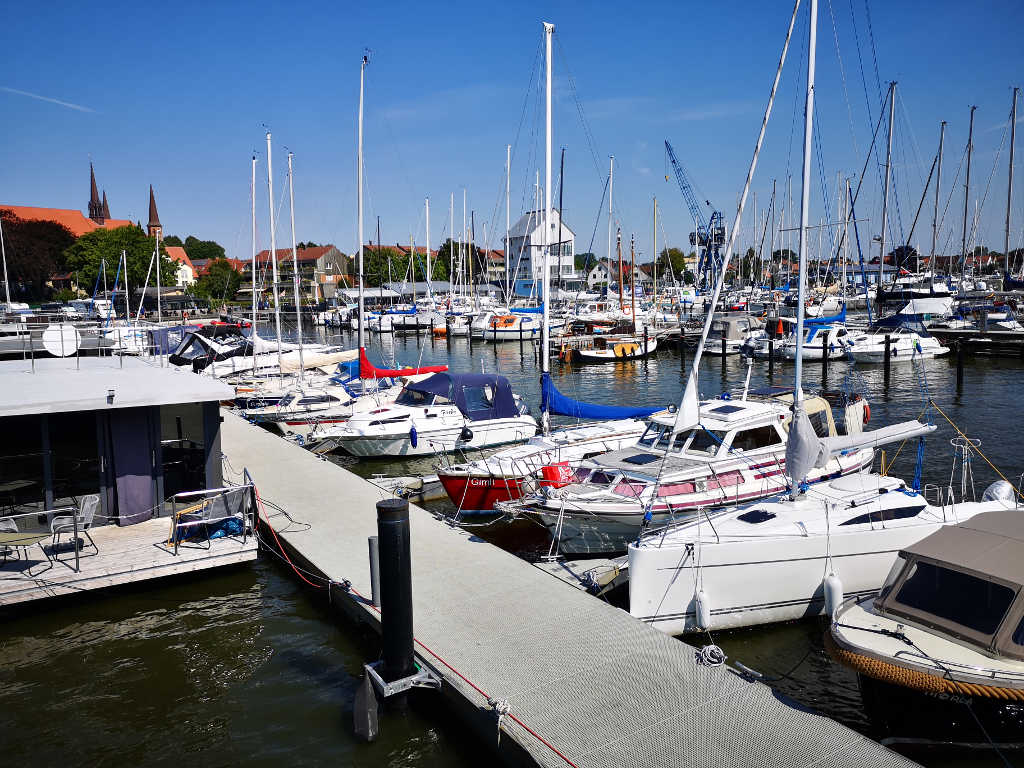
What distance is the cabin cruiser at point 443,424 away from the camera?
2272cm

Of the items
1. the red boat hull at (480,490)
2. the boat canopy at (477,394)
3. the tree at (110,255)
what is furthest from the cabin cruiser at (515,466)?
the tree at (110,255)

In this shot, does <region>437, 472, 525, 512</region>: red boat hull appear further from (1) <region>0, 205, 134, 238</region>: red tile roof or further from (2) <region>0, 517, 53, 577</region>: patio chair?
A: (1) <region>0, 205, 134, 238</region>: red tile roof

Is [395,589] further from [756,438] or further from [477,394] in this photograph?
[477,394]

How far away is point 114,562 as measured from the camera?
11.1 metres

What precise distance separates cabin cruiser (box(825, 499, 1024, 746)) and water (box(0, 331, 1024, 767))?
15.8 inches

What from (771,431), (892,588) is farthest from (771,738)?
(771,431)

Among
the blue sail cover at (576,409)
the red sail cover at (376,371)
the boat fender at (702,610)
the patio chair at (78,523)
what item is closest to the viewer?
the boat fender at (702,610)

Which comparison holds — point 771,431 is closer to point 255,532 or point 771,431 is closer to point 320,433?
point 255,532

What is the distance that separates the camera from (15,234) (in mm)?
87688

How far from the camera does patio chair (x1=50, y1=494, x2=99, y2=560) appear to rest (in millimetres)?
11047

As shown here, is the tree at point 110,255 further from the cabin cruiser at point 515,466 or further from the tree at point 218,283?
the cabin cruiser at point 515,466

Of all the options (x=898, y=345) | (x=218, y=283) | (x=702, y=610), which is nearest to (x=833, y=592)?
(x=702, y=610)

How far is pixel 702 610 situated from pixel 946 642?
328cm

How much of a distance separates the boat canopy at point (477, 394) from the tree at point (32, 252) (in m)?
80.2
